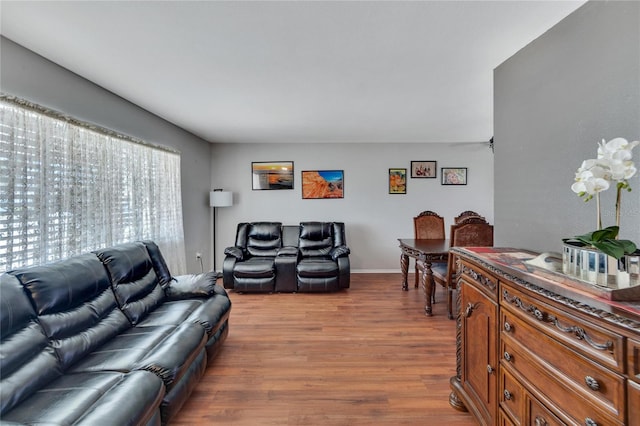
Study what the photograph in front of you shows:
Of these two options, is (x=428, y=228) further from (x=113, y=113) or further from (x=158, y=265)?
(x=113, y=113)

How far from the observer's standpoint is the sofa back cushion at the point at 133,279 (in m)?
2.05

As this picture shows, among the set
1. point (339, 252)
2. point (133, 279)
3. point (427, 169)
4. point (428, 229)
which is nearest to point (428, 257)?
point (428, 229)

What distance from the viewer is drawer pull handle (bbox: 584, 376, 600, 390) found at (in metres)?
0.83

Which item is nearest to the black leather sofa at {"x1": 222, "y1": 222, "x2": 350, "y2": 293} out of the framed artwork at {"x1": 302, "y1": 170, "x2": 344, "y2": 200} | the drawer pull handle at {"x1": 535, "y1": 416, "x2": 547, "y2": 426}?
the framed artwork at {"x1": 302, "y1": 170, "x2": 344, "y2": 200}

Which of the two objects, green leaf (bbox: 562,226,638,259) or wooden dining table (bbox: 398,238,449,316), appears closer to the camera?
green leaf (bbox: 562,226,638,259)

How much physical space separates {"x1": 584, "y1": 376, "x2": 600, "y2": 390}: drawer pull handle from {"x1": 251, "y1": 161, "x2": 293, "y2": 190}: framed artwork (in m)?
4.58

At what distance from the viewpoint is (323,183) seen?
5.11m

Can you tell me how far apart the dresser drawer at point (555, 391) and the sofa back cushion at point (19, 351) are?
7.29ft

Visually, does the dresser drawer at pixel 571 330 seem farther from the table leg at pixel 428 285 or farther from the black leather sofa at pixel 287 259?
the black leather sofa at pixel 287 259

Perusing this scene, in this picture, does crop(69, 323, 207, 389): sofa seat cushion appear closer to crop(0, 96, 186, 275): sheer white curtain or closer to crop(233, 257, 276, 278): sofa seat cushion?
crop(0, 96, 186, 275): sheer white curtain

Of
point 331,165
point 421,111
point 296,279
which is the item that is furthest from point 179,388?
point 331,165

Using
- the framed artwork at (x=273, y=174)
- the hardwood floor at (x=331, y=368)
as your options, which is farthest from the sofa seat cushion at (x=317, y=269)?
the framed artwork at (x=273, y=174)

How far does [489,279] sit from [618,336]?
0.64 m

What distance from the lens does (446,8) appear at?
1.51 meters
